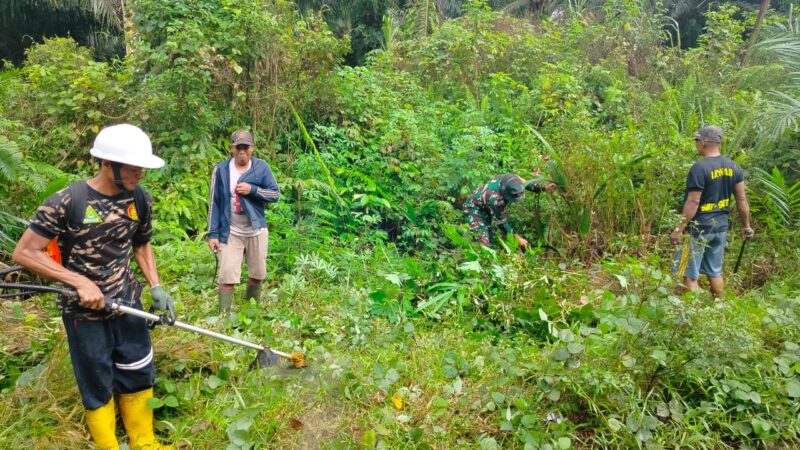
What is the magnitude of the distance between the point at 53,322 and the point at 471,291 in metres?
3.26

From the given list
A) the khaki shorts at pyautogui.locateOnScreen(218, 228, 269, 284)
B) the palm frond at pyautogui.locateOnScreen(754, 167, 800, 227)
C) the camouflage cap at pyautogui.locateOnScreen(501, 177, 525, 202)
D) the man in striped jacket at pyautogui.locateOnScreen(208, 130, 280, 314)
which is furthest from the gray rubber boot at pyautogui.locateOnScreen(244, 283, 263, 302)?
the palm frond at pyautogui.locateOnScreen(754, 167, 800, 227)

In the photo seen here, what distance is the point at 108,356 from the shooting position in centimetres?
296

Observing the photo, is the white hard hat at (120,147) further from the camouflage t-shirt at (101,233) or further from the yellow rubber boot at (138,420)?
the yellow rubber boot at (138,420)

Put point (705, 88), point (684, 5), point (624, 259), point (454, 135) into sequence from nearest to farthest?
1. point (624, 259)
2. point (454, 135)
3. point (705, 88)
4. point (684, 5)

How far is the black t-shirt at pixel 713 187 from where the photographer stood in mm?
5031

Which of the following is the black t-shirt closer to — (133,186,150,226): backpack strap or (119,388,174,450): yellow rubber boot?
(133,186,150,226): backpack strap

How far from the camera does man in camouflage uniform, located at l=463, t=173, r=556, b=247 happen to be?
220 inches

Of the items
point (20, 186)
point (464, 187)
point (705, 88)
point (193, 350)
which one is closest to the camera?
point (193, 350)

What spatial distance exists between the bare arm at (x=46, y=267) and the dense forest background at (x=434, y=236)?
93 centimetres

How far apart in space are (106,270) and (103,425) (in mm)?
837

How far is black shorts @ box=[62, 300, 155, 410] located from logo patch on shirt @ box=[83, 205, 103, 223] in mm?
506

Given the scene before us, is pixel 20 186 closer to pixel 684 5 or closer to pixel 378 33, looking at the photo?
pixel 378 33

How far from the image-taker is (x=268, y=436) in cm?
319

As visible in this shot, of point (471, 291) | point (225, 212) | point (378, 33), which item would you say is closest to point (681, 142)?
point (471, 291)
